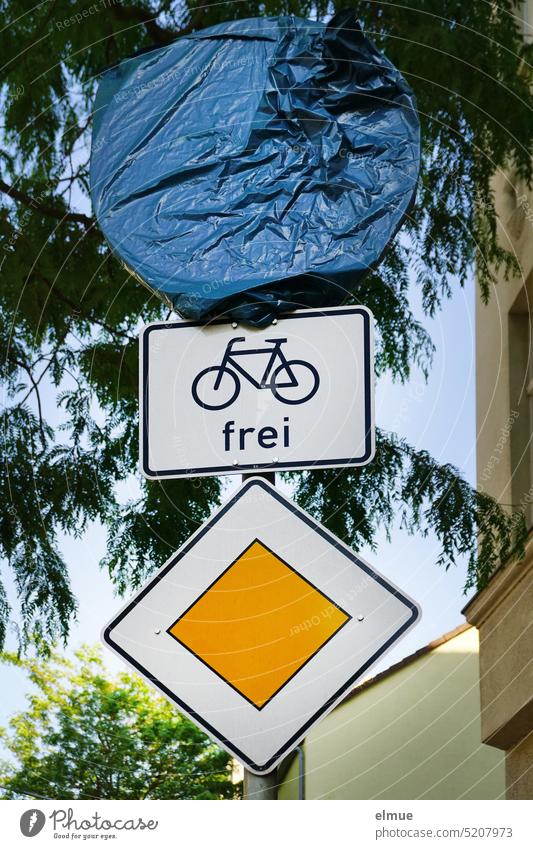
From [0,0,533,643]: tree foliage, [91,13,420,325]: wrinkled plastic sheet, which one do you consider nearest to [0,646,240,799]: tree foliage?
[0,0,533,643]: tree foliage

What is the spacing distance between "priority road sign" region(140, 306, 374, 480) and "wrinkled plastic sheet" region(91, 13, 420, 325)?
0.35m

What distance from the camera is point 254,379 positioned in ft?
9.97

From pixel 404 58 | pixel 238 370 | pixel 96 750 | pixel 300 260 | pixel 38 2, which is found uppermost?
pixel 38 2

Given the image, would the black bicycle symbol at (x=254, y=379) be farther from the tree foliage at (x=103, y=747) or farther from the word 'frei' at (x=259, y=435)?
the tree foliage at (x=103, y=747)

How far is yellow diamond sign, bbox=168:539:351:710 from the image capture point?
8.85ft

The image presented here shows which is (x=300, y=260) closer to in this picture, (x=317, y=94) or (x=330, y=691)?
(x=317, y=94)

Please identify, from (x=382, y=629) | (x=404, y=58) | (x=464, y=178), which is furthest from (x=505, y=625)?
(x=382, y=629)

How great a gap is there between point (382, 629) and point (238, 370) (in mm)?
767

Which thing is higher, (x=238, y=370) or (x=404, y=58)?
(x=404, y=58)

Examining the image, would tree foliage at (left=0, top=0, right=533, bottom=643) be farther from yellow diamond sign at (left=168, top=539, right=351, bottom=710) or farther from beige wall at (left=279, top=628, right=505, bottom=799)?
beige wall at (left=279, top=628, right=505, bottom=799)

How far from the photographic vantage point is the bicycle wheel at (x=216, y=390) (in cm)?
306

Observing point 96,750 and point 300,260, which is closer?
point 300,260

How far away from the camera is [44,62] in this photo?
650cm
